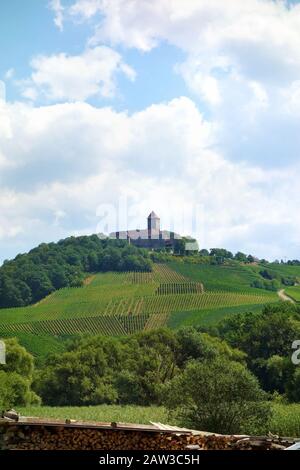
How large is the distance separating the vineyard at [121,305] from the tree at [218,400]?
44.5 metres

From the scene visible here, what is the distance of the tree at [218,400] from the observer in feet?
61.4

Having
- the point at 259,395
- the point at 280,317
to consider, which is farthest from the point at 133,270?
the point at 259,395

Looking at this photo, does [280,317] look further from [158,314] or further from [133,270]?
[133,270]

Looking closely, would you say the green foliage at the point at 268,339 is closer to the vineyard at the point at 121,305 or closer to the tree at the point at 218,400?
the vineyard at the point at 121,305

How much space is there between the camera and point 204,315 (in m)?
67.1

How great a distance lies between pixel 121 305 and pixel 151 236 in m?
63.0

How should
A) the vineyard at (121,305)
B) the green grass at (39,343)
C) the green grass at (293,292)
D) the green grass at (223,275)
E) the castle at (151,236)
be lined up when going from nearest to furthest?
the green grass at (39,343) → the vineyard at (121,305) → the green grass at (293,292) → the green grass at (223,275) → the castle at (151,236)

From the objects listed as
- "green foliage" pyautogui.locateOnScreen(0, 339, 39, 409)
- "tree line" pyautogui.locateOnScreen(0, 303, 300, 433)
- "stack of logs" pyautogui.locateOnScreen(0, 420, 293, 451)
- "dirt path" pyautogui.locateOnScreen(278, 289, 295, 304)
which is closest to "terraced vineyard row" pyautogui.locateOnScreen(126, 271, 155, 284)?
"dirt path" pyautogui.locateOnScreen(278, 289, 295, 304)

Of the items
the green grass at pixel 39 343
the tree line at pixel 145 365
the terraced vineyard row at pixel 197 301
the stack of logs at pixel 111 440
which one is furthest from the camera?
the terraced vineyard row at pixel 197 301

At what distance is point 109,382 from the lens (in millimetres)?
40750

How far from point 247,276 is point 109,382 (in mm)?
47851

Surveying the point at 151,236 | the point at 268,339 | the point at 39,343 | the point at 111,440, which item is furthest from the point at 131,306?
the point at 151,236

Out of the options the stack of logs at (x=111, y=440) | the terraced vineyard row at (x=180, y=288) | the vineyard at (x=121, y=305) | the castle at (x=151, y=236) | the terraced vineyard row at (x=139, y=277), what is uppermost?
the castle at (x=151, y=236)

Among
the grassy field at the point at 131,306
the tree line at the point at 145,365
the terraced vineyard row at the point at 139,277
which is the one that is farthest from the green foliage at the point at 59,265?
the tree line at the point at 145,365
